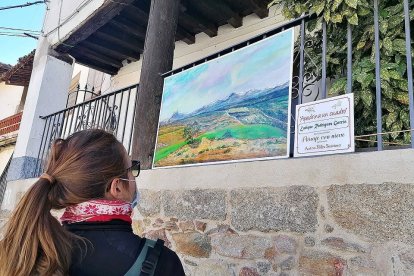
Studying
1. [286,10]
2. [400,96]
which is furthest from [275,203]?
[286,10]

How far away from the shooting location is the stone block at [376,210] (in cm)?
161

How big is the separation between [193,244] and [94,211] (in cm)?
154

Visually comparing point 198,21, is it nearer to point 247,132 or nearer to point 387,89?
point 247,132

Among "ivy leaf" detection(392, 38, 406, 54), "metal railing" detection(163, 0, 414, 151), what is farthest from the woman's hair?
"ivy leaf" detection(392, 38, 406, 54)

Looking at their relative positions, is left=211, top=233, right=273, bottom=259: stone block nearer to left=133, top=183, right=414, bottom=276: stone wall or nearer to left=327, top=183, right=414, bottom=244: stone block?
left=133, top=183, right=414, bottom=276: stone wall

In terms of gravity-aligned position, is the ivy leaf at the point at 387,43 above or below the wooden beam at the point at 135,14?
below

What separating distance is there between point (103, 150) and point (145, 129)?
2147 mm

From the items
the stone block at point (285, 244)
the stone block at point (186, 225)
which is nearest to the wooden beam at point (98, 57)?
the stone block at point (186, 225)

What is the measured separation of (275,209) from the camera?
2139 mm

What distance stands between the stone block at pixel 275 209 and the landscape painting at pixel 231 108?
280mm

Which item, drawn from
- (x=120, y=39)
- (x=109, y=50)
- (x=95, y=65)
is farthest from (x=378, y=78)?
(x=95, y=65)

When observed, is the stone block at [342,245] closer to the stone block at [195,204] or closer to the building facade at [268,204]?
the building facade at [268,204]

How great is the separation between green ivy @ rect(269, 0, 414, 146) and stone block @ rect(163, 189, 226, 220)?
3.64 ft

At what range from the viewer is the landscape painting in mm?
2438
